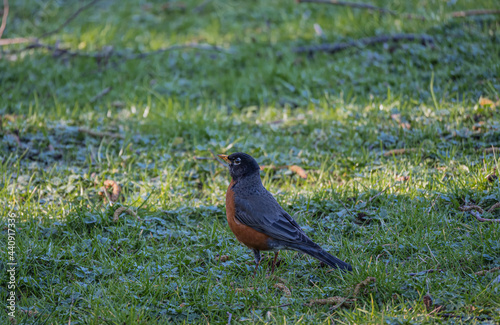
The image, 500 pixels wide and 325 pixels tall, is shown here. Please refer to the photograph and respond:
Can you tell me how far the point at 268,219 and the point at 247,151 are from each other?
2084mm

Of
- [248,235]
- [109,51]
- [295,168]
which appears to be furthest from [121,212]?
[109,51]

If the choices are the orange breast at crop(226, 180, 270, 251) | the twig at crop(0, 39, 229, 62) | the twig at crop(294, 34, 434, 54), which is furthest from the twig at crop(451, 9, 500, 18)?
the orange breast at crop(226, 180, 270, 251)

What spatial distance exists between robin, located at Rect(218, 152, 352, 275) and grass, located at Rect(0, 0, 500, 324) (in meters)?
0.25

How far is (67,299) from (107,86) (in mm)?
5183

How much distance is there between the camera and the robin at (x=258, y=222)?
13.1ft

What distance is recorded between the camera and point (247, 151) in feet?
20.5

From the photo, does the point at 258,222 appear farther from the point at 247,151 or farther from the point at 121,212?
the point at 247,151

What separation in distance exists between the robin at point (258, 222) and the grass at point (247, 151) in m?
0.25

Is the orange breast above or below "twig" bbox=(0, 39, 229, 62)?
below

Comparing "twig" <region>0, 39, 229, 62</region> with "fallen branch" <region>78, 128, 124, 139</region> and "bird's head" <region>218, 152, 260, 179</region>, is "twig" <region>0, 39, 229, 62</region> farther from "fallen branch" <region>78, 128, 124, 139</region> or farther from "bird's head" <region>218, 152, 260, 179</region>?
"bird's head" <region>218, 152, 260, 179</region>

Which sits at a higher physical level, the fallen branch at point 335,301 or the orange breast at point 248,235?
the orange breast at point 248,235

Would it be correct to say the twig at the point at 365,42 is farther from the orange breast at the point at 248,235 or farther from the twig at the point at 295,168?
the orange breast at the point at 248,235

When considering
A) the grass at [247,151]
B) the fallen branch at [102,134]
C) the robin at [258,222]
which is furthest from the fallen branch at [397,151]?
the fallen branch at [102,134]

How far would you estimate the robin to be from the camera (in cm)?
400
